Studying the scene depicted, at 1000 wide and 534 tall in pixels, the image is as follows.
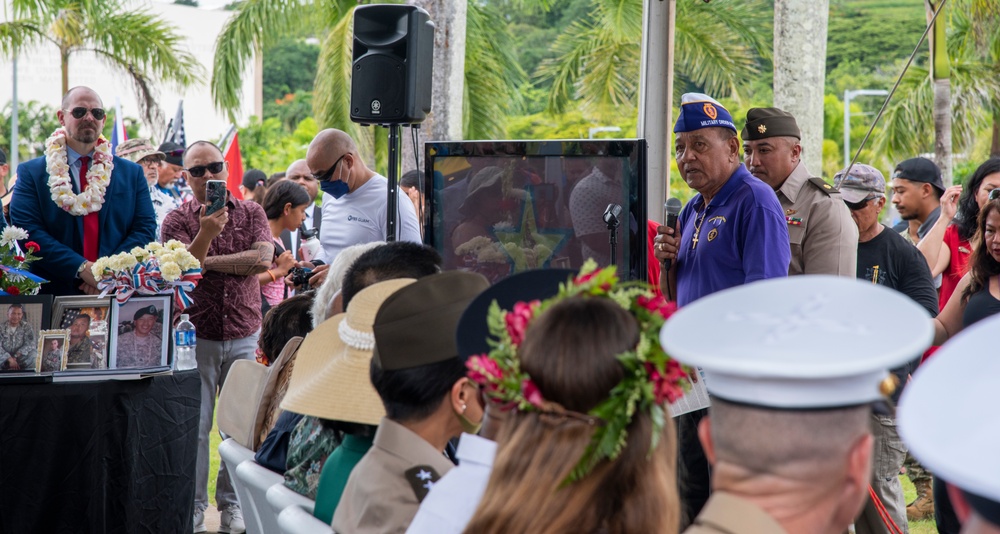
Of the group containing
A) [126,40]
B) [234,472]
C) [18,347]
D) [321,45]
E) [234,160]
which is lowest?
[234,472]

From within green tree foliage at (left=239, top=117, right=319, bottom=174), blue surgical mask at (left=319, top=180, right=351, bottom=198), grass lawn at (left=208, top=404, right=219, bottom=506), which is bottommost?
grass lawn at (left=208, top=404, right=219, bottom=506)

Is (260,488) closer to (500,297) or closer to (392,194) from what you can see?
(500,297)

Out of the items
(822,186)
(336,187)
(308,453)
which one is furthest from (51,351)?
(822,186)

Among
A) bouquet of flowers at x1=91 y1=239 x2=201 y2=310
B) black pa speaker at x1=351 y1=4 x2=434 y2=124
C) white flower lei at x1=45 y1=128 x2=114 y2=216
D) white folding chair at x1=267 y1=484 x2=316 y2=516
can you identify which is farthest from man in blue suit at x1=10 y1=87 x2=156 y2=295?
white folding chair at x1=267 y1=484 x2=316 y2=516

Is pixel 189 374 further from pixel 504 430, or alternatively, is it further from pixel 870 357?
pixel 870 357

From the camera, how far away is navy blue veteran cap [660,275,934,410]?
1.25 metres

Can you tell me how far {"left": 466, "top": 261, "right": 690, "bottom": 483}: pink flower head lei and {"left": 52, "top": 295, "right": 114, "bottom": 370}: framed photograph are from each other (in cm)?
313

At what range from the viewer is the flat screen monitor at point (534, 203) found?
4.27 meters

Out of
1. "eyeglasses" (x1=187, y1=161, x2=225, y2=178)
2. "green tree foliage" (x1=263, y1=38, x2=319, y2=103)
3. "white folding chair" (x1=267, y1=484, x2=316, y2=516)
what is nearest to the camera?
"white folding chair" (x1=267, y1=484, x2=316, y2=516)

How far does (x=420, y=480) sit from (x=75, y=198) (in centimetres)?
357

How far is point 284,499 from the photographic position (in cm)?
263

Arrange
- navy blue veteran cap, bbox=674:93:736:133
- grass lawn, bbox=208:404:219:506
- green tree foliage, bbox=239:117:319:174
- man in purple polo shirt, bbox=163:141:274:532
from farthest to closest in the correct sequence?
green tree foliage, bbox=239:117:319:174 < grass lawn, bbox=208:404:219:506 < man in purple polo shirt, bbox=163:141:274:532 < navy blue veteran cap, bbox=674:93:736:133

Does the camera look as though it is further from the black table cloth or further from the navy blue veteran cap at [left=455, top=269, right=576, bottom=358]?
the navy blue veteran cap at [left=455, top=269, right=576, bottom=358]

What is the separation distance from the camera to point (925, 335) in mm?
1230
